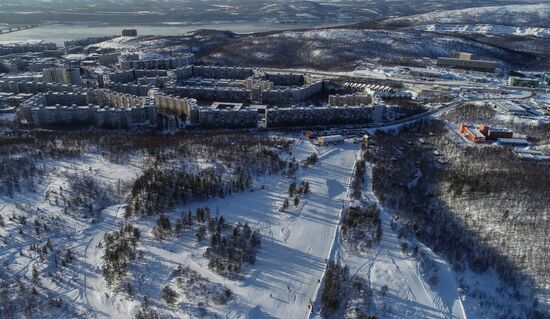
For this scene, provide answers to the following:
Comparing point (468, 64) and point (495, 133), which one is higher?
point (468, 64)

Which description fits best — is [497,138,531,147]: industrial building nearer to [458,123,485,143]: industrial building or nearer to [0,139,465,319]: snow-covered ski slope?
[458,123,485,143]: industrial building

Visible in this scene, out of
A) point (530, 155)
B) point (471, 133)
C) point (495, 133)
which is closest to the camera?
point (530, 155)

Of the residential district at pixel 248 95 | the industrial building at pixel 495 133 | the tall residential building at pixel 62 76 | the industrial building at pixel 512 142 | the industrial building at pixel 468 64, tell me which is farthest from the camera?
the industrial building at pixel 468 64

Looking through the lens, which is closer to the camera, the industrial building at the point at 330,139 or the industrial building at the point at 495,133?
the industrial building at the point at 330,139

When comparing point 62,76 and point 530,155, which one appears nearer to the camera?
point 530,155

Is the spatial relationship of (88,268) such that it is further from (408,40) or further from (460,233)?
(408,40)

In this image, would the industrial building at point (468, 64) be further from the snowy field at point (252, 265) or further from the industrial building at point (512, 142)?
the snowy field at point (252, 265)

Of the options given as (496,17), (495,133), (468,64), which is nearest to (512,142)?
(495,133)

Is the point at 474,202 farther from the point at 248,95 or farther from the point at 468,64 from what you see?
the point at 468,64

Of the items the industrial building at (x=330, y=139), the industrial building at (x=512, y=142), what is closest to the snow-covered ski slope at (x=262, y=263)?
the industrial building at (x=330, y=139)

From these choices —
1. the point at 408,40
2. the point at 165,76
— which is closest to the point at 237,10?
the point at 408,40

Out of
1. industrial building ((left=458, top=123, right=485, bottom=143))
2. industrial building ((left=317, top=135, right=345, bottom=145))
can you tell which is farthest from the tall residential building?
industrial building ((left=458, top=123, right=485, bottom=143))

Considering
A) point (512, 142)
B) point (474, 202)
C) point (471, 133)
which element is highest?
point (471, 133)
